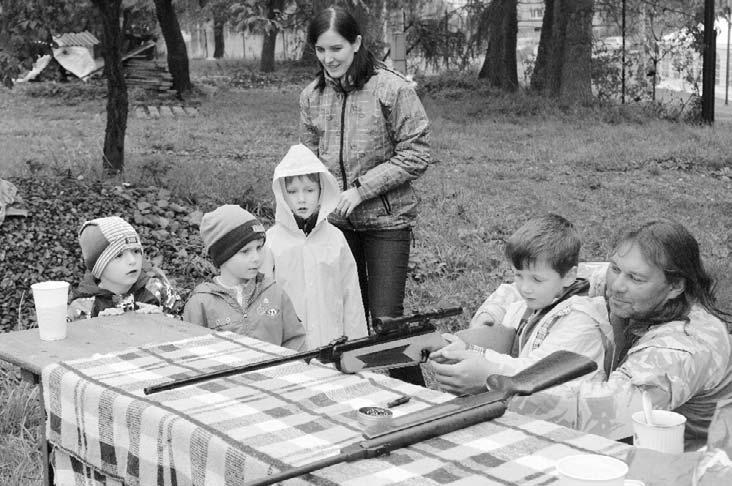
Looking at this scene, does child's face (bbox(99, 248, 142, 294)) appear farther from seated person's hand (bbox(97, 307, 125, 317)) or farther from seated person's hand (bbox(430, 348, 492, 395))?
seated person's hand (bbox(430, 348, 492, 395))

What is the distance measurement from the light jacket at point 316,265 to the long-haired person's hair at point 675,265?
5.43 ft

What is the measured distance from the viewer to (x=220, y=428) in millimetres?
2438

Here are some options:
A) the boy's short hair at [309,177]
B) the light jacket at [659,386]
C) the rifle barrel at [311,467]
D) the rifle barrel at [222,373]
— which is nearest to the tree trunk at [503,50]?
the boy's short hair at [309,177]

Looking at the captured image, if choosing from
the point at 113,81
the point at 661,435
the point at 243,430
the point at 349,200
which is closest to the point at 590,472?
the point at 661,435

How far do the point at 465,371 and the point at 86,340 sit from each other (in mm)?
1397

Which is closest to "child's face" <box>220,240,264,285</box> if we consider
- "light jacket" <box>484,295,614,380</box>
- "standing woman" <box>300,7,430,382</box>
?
"standing woman" <box>300,7,430,382</box>

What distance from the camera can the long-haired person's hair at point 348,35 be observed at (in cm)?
448

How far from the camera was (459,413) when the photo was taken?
238cm

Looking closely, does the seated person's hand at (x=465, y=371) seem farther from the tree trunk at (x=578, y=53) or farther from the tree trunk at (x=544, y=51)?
the tree trunk at (x=544, y=51)

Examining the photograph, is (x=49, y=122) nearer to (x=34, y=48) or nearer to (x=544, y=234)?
(x=34, y=48)

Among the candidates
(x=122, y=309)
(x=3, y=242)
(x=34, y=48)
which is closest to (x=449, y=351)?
(x=122, y=309)

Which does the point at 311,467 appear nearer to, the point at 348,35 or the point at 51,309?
the point at 51,309

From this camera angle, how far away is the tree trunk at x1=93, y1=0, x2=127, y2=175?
28.2 feet

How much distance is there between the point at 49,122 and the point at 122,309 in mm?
12466
